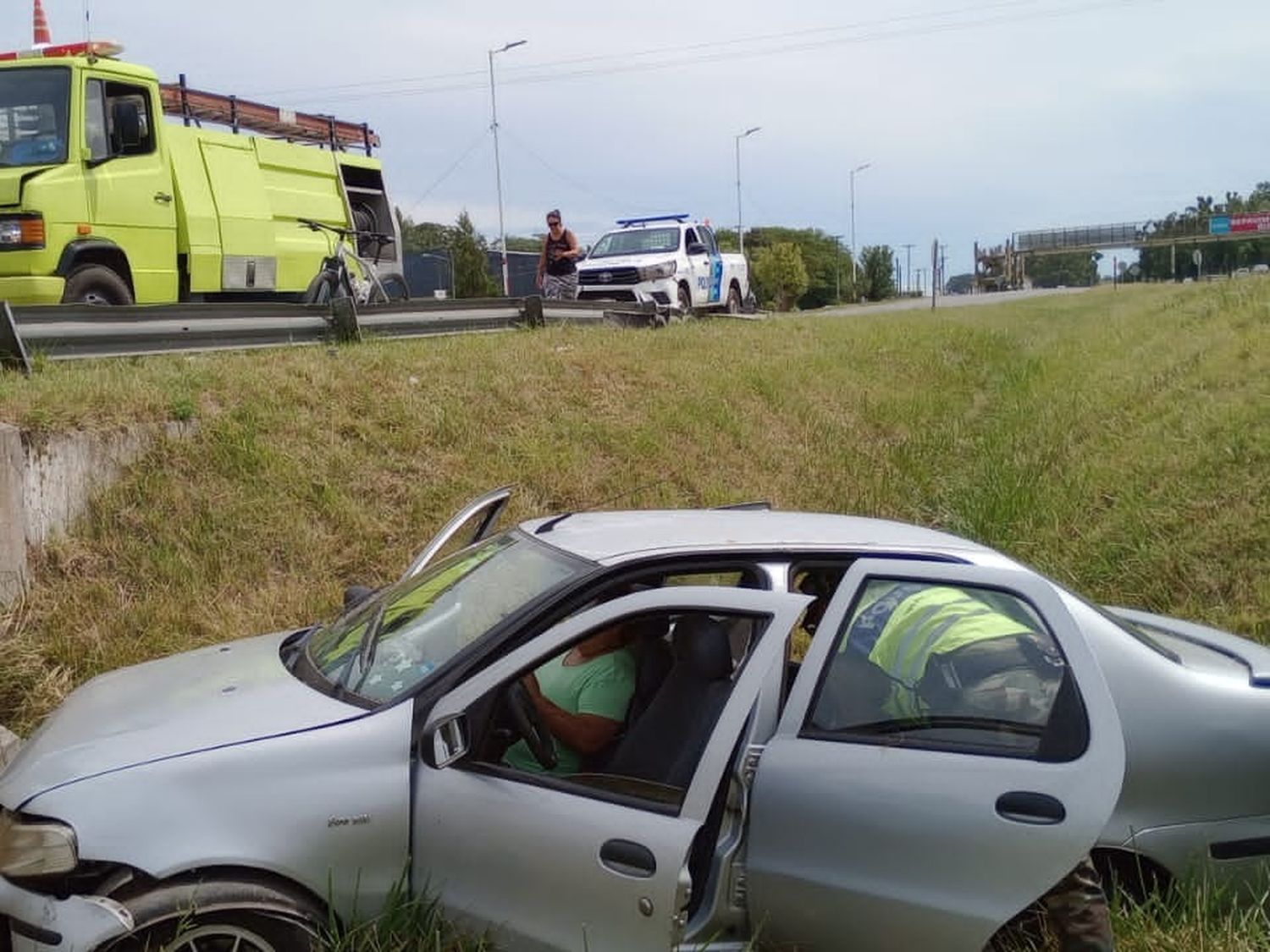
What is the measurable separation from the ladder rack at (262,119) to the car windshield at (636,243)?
5.14m

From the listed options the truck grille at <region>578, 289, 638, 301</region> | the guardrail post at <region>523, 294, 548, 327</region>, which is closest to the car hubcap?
the guardrail post at <region>523, 294, 548, 327</region>

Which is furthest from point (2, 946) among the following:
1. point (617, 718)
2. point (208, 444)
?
point (208, 444)

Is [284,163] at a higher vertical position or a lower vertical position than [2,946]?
higher

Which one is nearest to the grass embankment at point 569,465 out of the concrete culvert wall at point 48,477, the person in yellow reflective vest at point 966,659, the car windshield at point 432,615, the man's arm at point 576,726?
the concrete culvert wall at point 48,477

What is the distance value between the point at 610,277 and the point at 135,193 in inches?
378

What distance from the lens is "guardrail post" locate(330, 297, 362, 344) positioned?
32.7 feet

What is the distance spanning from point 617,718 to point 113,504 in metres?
4.12

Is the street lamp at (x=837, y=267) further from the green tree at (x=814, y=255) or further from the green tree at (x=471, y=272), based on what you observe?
the green tree at (x=471, y=272)

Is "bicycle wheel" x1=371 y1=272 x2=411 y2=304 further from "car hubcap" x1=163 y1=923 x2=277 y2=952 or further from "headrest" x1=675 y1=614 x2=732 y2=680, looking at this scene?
"car hubcap" x1=163 y1=923 x2=277 y2=952

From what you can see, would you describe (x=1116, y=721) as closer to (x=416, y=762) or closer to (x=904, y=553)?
(x=904, y=553)

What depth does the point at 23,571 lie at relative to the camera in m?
5.68

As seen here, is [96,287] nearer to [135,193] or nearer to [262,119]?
[135,193]

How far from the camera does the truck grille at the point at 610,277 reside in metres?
18.7

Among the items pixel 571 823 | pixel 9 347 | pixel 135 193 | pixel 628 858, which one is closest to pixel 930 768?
pixel 628 858
